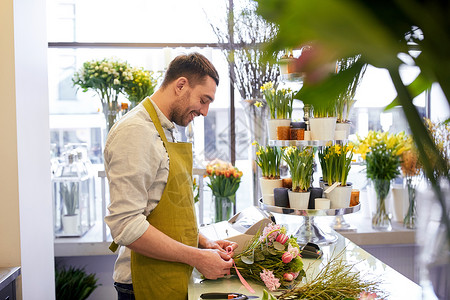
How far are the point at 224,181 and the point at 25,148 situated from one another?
1.41 meters

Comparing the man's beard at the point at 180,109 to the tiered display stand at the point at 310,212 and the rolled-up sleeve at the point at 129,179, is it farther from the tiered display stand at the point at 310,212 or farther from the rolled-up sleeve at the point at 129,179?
the tiered display stand at the point at 310,212

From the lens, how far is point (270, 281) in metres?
1.44

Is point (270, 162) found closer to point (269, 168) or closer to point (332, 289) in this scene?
point (269, 168)

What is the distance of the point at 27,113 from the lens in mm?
2053

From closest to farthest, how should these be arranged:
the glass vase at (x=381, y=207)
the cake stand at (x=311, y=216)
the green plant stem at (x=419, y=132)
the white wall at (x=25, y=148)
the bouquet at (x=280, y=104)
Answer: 1. the green plant stem at (x=419, y=132)
2. the white wall at (x=25, y=148)
3. the cake stand at (x=311, y=216)
4. the bouquet at (x=280, y=104)
5. the glass vase at (x=381, y=207)

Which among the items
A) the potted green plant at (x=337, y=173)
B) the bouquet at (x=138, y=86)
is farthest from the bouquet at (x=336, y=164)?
the bouquet at (x=138, y=86)

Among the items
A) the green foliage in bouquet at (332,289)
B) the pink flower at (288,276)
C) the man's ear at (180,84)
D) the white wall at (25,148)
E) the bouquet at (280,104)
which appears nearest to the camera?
the green foliage in bouquet at (332,289)

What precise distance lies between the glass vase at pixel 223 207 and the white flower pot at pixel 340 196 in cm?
109

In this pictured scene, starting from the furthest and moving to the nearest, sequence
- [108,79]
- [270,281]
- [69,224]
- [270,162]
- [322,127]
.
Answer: [69,224] < [108,79] < [270,162] < [322,127] < [270,281]

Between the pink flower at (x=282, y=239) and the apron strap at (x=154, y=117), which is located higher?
the apron strap at (x=154, y=117)

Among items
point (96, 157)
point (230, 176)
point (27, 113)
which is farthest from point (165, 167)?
point (96, 157)

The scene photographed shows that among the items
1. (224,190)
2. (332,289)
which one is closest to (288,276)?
(332,289)

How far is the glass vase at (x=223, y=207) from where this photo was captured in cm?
304

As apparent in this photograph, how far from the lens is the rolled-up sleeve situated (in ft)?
4.62
